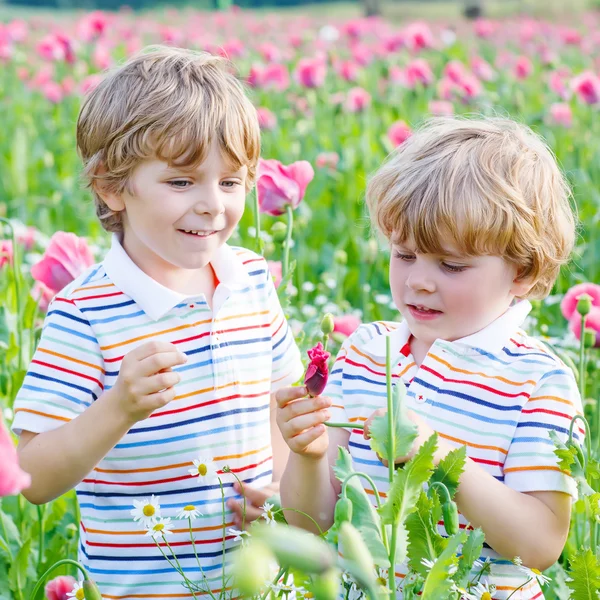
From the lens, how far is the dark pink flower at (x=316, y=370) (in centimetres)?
A: 96

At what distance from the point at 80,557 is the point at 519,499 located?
610mm

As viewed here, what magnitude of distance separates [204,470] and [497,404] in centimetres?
37

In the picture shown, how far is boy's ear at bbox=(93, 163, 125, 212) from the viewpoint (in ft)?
4.52

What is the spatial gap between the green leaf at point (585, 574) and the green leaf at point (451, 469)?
7.1 inches

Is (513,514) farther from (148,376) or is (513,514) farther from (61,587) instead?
(61,587)

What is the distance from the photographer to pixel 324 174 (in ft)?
11.9

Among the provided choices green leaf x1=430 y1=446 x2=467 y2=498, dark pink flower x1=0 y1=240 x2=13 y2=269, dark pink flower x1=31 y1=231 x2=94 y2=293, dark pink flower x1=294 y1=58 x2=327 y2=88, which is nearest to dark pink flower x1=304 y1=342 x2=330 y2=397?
green leaf x1=430 y1=446 x2=467 y2=498

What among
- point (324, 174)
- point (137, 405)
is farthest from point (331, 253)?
point (137, 405)

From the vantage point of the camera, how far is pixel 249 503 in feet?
4.57

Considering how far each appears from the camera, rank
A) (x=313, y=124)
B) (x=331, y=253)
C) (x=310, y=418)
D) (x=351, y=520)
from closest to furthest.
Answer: (x=351, y=520) → (x=310, y=418) → (x=331, y=253) → (x=313, y=124)

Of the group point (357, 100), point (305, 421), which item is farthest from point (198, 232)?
point (357, 100)

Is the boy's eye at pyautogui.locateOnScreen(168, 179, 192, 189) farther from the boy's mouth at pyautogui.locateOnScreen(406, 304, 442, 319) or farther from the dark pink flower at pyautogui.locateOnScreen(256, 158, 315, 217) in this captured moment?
the dark pink flower at pyautogui.locateOnScreen(256, 158, 315, 217)

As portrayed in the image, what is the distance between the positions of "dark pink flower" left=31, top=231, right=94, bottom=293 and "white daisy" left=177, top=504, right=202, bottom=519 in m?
0.54

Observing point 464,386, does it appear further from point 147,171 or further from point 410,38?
point 410,38
